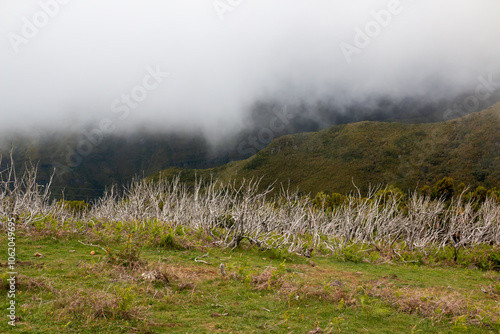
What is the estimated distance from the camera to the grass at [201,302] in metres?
4.54

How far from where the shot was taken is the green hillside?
81.9 metres

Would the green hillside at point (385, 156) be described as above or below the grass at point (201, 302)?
below

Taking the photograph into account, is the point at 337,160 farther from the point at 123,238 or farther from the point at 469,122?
the point at 123,238

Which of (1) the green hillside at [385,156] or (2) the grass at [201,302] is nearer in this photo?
(2) the grass at [201,302]

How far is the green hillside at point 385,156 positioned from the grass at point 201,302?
5554cm

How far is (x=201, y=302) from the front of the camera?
18.9 feet

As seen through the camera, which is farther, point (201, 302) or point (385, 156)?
point (385, 156)

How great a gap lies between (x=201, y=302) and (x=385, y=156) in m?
112

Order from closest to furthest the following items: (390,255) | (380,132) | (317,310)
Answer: (317,310), (390,255), (380,132)

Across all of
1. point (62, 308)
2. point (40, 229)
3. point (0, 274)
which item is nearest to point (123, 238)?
point (40, 229)

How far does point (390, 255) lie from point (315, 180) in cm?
9322

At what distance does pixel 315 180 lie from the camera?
106m

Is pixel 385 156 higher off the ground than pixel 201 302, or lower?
lower

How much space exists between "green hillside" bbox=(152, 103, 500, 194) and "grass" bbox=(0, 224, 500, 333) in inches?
2187
